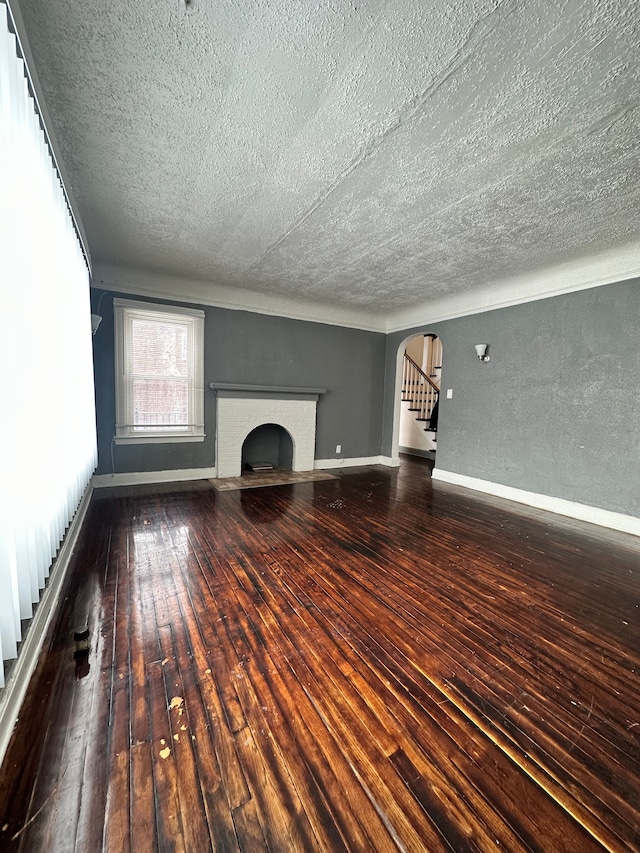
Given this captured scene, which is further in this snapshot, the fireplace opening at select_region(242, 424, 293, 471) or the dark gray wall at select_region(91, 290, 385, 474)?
the fireplace opening at select_region(242, 424, 293, 471)

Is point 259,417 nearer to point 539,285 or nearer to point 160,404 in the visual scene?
point 160,404

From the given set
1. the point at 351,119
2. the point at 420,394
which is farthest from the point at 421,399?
the point at 351,119

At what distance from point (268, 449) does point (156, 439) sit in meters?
1.91

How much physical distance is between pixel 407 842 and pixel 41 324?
2.50 metres

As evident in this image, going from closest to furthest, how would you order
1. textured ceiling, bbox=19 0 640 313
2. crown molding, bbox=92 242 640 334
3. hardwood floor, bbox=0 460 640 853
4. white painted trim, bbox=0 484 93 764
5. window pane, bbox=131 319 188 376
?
1. hardwood floor, bbox=0 460 640 853
2. white painted trim, bbox=0 484 93 764
3. textured ceiling, bbox=19 0 640 313
4. crown molding, bbox=92 242 640 334
5. window pane, bbox=131 319 188 376

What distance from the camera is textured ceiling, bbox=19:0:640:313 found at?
4.59 feet

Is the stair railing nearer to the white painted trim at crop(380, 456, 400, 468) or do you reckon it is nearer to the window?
the white painted trim at crop(380, 456, 400, 468)

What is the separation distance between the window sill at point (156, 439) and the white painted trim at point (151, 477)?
41cm

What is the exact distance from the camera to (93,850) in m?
0.91

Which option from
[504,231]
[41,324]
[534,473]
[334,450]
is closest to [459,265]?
[504,231]

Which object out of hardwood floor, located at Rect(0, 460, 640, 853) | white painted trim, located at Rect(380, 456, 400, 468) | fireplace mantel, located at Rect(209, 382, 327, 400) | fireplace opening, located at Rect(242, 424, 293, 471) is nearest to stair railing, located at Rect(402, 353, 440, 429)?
white painted trim, located at Rect(380, 456, 400, 468)

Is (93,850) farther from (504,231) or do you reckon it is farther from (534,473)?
(534,473)

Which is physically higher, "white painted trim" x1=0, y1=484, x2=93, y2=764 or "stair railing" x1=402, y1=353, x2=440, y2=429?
"stair railing" x1=402, y1=353, x2=440, y2=429

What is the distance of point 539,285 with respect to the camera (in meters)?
4.11
